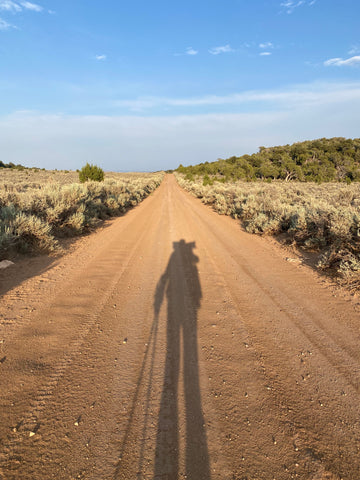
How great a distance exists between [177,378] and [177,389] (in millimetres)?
127

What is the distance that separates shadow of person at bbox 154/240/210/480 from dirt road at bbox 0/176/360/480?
1 centimetres

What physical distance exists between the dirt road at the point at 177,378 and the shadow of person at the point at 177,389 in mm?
11

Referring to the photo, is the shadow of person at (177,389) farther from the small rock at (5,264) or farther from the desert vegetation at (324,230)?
the small rock at (5,264)

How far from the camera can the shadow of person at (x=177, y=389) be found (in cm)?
171

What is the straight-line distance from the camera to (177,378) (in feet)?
8.01

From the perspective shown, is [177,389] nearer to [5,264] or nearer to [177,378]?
[177,378]

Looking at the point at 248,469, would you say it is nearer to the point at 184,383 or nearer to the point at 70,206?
the point at 184,383

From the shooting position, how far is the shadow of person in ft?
5.62

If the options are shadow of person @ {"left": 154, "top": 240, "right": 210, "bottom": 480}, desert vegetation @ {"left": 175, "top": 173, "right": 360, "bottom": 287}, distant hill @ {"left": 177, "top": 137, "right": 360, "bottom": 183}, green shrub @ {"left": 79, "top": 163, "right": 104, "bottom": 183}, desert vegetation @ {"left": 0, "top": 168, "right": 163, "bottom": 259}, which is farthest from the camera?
distant hill @ {"left": 177, "top": 137, "right": 360, "bottom": 183}

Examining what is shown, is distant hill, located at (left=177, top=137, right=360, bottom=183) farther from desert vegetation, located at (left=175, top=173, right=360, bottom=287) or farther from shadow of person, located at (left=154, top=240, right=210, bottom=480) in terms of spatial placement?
shadow of person, located at (left=154, top=240, right=210, bottom=480)

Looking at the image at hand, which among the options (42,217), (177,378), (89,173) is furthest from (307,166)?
(177,378)

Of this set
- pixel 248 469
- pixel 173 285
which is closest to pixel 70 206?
pixel 173 285

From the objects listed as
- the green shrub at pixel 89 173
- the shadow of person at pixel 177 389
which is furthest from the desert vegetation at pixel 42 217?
the green shrub at pixel 89 173

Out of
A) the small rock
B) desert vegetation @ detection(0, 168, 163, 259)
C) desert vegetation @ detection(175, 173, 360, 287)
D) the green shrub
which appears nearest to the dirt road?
the small rock
